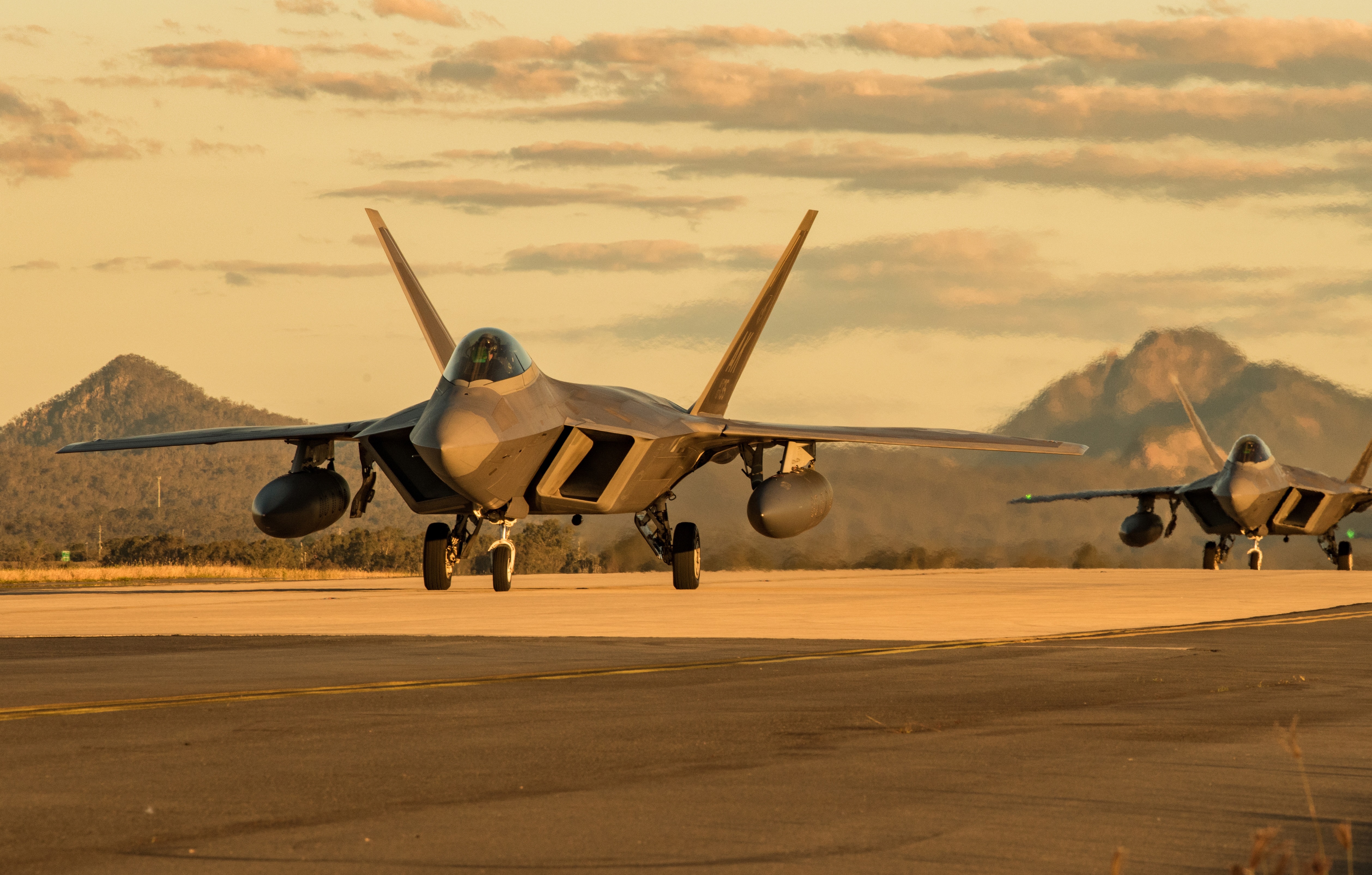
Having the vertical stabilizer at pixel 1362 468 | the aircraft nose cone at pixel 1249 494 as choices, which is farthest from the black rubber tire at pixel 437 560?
the vertical stabilizer at pixel 1362 468

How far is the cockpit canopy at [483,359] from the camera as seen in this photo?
71.4ft

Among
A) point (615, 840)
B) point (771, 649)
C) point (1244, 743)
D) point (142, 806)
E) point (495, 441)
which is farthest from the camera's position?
point (495, 441)

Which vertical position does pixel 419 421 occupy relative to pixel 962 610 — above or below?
above

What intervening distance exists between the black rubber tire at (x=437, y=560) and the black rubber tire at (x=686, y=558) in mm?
3656

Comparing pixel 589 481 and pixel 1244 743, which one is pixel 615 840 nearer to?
pixel 1244 743

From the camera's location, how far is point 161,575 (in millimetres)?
38375

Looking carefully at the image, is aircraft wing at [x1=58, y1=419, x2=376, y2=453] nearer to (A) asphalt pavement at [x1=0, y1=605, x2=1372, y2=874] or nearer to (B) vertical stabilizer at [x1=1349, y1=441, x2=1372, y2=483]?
(A) asphalt pavement at [x1=0, y1=605, x2=1372, y2=874]

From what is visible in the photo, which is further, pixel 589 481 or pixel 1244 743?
pixel 589 481

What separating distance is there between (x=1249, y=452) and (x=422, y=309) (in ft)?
82.2

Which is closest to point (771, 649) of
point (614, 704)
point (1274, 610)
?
point (614, 704)

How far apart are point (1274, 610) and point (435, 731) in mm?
15364

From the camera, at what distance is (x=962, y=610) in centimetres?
1995

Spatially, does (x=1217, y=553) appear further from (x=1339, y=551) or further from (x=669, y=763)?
(x=669, y=763)

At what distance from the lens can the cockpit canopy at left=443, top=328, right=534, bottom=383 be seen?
856 inches
